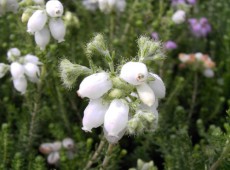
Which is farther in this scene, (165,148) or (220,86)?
(220,86)

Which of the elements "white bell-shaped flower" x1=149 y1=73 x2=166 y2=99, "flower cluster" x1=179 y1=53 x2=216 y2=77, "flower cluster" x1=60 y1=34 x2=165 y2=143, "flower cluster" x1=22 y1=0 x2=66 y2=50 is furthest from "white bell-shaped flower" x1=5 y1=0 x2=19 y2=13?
"flower cluster" x1=179 y1=53 x2=216 y2=77

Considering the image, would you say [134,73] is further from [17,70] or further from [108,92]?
[17,70]

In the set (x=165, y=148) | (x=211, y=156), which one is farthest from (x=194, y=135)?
(x=211, y=156)

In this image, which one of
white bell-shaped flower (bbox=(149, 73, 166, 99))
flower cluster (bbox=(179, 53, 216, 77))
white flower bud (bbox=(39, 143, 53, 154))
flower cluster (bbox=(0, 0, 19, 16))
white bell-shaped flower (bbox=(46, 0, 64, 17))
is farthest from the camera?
flower cluster (bbox=(179, 53, 216, 77))

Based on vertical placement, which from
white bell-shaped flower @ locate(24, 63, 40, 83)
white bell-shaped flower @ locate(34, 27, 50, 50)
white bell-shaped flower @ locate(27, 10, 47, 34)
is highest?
white bell-shaped flower @ locate(27, 10, 47, 34)

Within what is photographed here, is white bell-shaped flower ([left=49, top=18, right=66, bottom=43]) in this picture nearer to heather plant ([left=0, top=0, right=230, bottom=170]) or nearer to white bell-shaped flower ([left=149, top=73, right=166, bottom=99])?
heather plant ([left=0, top=0, right=230, bottom=170])

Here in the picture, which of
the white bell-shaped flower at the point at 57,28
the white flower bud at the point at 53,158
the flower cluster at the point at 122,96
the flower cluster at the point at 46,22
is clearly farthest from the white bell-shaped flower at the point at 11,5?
the white flower bud at the point at 53,158

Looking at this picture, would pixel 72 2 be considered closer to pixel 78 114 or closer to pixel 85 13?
pixel 85 13

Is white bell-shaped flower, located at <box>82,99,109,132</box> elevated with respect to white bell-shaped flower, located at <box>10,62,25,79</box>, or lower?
lower
